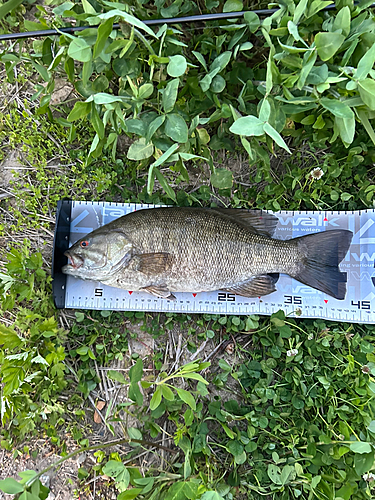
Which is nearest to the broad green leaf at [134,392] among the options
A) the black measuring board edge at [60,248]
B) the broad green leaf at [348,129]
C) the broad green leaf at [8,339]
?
the broad green leaf at [8,339]

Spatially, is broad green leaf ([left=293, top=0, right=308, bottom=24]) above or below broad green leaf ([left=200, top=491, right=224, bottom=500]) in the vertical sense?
above

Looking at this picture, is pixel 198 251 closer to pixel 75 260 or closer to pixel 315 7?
pixel 75 260

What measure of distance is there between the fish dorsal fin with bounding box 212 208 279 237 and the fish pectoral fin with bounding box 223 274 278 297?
405mm

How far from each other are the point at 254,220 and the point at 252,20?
1.49 meters

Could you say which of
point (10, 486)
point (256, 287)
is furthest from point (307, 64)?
point (10, 486)

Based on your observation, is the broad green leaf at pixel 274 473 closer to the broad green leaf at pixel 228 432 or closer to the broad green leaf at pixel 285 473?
the broad green leaf at pixel 285 473

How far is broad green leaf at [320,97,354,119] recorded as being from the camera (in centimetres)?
A: 193

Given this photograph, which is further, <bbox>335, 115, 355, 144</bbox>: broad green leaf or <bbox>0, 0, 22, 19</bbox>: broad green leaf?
<bbox>335, 115, 355, 144</bbox>: broad green leaf

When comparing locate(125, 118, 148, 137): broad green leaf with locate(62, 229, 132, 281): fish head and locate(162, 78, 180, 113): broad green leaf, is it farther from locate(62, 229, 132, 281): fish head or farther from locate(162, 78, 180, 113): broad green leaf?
locate(62, 229, 132, 281): fish head

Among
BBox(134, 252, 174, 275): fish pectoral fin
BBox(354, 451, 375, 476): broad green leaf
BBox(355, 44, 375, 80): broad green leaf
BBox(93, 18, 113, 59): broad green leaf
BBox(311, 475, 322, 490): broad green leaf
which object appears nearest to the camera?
BBox(93, 18, 113, 59): broad green leaf

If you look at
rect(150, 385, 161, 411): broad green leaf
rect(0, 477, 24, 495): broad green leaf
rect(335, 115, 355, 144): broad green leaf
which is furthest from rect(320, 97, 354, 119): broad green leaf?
rect(0, 477, 24, 495): broad green leaf

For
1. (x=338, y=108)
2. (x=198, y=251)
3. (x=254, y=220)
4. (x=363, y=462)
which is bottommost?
(x=363, y=462)

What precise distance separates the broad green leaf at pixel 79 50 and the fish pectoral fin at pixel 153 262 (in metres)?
1.47

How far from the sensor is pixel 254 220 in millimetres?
2969
